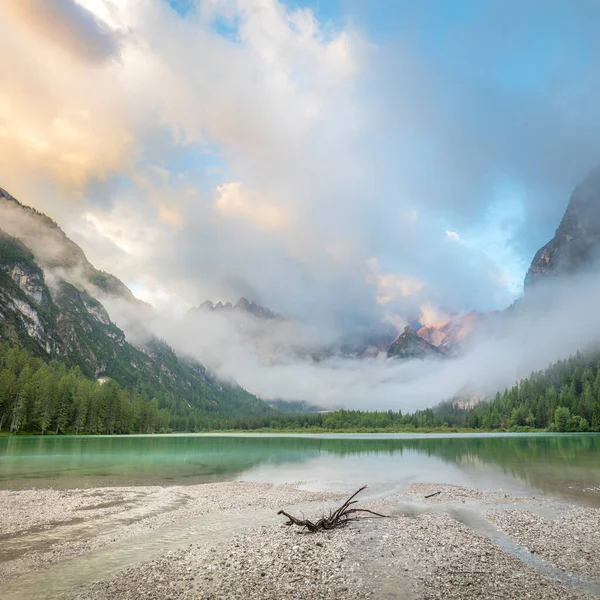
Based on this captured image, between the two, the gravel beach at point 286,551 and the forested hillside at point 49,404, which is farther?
the forested hillside at point 49,404

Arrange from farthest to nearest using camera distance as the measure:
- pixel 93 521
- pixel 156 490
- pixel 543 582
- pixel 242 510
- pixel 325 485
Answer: pixel 325 485 < pixel 156 490 < pixel 242 510 < pixel 93 521 < pixel 543 582

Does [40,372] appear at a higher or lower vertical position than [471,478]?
higher

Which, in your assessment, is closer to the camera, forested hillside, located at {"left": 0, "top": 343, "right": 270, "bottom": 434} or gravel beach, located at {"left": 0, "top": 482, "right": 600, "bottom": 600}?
gravel beach, located at {"left": 0, "top": 482, "right": 600, "bottom": 600}

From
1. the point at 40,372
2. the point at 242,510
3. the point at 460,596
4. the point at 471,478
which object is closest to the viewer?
the point at 460,596

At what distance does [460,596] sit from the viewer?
1577 cm

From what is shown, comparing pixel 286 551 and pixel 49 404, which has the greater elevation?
pixel 49 404

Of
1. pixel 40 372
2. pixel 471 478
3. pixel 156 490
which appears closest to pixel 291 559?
pixel 156 490

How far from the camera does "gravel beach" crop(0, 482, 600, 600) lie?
1678 centimetres

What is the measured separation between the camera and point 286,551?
2158 cm

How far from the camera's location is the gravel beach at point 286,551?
16.8m

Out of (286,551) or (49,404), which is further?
(49,404)

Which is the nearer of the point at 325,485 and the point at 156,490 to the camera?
the point at 156,490

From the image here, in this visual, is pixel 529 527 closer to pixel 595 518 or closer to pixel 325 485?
pixel 595 518

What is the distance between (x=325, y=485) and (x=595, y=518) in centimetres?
2845
